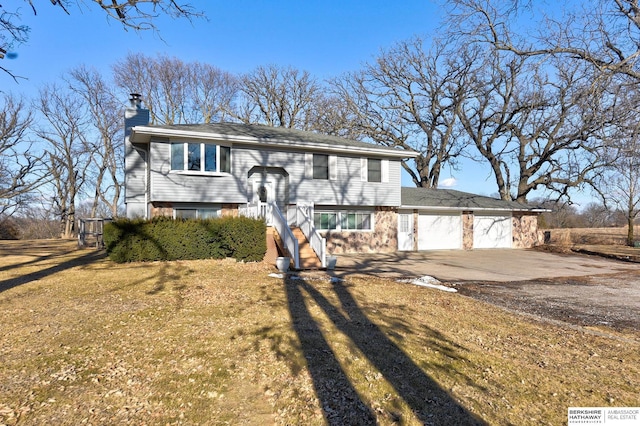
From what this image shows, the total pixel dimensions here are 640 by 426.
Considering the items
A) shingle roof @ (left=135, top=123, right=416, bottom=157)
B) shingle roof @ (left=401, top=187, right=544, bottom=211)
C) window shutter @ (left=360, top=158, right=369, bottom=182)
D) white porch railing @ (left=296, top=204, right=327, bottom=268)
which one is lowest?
white porch railing @ (left=296, top=204, right=327, bottom=268)

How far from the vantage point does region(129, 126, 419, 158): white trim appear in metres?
13.4

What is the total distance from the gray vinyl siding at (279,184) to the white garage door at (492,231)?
6.88 metres

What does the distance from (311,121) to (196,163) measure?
17996 mm

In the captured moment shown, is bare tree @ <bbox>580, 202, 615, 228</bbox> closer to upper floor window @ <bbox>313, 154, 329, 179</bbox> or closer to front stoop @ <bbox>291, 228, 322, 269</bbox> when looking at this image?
upper floor window @ <bbox>313, 154, 329, 179</bbox>

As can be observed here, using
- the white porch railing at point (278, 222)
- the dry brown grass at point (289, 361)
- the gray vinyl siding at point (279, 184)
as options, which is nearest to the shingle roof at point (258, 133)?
the gray vinyl siding at point (279, 184)

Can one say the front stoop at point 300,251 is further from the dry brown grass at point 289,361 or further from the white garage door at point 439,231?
the white garage door at point 439,231

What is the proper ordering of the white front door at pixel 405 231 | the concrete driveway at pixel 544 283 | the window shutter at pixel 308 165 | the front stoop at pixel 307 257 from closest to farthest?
the concrete driveway at pixel 544 283 < the front stoop at pixel 307 257 < the window shutter at pixel 308 165 < the white front door at pixel 405 231

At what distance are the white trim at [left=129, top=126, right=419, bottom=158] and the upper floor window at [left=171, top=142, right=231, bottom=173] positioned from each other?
13.7 inches

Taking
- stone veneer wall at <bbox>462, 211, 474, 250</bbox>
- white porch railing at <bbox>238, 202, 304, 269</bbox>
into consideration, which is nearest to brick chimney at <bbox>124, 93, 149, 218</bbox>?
white porch railing at <bbox>238, 202, 304, 269</bbox>

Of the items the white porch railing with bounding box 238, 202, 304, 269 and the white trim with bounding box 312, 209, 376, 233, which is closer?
the white porch railing with bounding box 238, 202, 304, 269

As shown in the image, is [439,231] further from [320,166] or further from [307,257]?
[307,257]

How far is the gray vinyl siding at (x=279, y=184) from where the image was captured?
13.7 m

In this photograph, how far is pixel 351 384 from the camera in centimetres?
357
